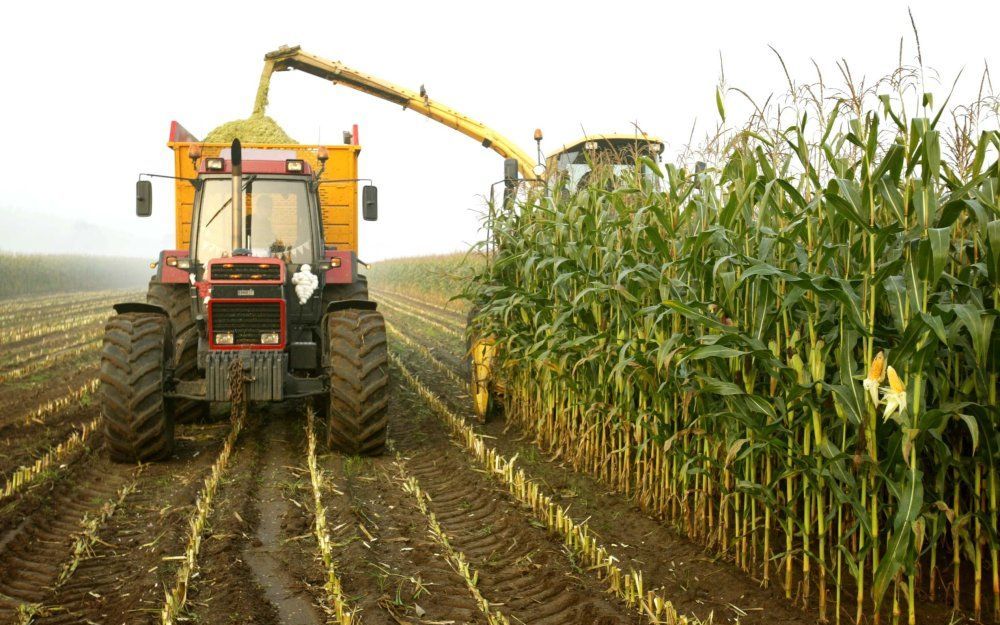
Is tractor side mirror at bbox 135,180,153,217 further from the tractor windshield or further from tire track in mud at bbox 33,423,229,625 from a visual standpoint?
tire track in mud at bbox 33,423,229,625

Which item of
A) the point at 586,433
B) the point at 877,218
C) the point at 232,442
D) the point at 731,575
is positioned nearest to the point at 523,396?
the point at 586,433

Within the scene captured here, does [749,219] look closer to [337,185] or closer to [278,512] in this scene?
[278,512]

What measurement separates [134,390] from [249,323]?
100 cm

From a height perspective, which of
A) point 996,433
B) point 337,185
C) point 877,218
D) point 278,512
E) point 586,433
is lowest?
point 278,512

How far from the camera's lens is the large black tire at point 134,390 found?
619 cm

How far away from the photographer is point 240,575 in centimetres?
420

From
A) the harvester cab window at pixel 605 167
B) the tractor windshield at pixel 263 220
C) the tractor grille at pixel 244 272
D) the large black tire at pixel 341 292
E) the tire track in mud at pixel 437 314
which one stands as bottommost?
the tire track in mud at pixel 437 314

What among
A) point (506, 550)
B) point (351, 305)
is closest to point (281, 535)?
point (506, 550)

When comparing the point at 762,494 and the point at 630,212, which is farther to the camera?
the point at 630,212

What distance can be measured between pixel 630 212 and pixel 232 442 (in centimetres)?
399

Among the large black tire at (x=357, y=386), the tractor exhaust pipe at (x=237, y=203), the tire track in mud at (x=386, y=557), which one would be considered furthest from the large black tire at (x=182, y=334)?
the tire track in mud at (x=386, y=557)

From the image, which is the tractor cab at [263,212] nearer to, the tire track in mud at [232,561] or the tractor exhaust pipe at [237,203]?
the tractor exhaust pipe at [237,203]

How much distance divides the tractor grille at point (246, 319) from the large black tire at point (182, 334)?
0.84 m

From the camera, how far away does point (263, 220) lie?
7.39 m
